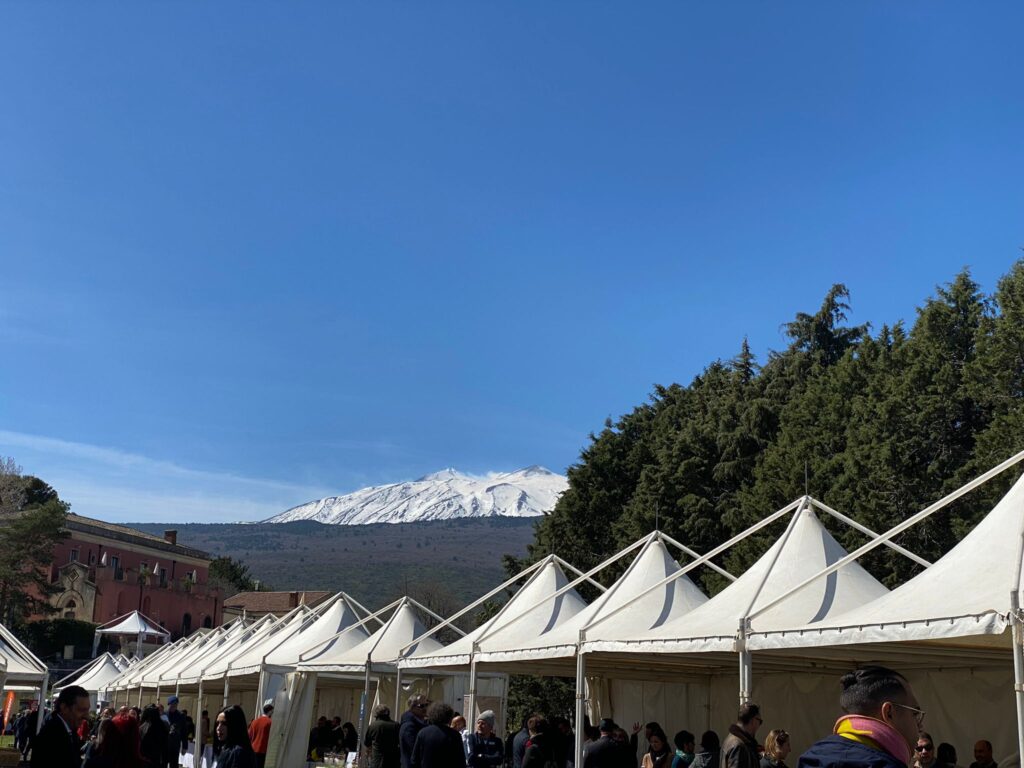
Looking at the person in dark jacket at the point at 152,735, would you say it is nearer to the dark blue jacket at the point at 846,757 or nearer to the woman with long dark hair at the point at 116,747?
the woman with long dark hair at the point at 116,747

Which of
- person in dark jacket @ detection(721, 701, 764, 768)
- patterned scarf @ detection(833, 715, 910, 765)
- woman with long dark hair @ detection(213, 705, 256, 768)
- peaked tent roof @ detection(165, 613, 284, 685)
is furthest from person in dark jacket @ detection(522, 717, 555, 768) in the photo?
peaked tent roof @ detection(165, 613, 284, 685)

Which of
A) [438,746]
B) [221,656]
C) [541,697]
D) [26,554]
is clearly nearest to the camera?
[438,746]

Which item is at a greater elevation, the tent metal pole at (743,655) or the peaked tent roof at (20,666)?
the tent metal pole at (743,655)

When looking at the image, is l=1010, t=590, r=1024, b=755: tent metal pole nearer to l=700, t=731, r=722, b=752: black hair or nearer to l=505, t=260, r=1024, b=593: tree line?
l=700, t=731, r=722, b=752: black hair

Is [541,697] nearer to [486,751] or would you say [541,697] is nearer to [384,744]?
[486,751]

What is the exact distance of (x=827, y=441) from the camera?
32344 mm

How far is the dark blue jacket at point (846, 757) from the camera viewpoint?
9.88 ft

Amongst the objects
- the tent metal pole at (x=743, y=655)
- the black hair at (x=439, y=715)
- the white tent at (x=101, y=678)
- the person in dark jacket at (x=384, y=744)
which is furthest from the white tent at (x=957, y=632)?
the white tent at (x=101, y=678)

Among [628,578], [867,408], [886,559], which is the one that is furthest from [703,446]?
[628,578]

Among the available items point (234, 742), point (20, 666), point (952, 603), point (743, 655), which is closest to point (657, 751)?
point (743, 655)

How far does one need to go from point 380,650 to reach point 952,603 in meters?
15.1

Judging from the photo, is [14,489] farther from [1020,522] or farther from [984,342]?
[1020,522]

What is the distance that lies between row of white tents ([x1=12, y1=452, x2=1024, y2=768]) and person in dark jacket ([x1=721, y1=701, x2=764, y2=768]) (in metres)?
2.11

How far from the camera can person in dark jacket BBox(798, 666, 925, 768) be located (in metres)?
3.04
